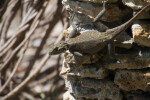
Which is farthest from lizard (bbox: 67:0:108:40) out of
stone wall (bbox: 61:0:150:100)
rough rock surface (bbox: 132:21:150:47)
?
rough rock surface (bbox: 132:21:150:47)

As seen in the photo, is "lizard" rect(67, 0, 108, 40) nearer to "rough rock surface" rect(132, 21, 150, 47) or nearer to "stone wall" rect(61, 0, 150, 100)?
"stone wall" rect(61, 0, 150, 100)

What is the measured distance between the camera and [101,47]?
2.64 metres

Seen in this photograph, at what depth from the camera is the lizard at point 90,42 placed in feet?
8.30

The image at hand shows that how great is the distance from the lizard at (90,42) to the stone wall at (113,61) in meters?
0.06

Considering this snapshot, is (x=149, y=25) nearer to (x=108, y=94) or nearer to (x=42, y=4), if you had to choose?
(x=108, y=94)

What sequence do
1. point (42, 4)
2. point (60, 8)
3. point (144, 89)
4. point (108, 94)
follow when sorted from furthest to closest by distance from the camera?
1. point (60, 8)
2. point (42, 4)
3. point (108, 94)
4. point (144, 89)

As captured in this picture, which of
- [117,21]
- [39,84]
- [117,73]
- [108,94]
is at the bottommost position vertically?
[39,84]

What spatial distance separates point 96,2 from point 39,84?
338 centimetres

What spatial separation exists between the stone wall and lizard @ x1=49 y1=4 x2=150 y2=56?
58 millimetres

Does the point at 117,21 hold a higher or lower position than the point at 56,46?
higher

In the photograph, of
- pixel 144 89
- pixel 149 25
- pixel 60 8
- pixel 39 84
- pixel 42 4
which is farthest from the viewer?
pixel 39 84

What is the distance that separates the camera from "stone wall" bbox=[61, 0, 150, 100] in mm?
2424

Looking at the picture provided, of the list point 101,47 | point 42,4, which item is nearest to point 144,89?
point 101,47

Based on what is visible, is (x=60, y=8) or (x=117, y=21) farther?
(x=60, y=8)
